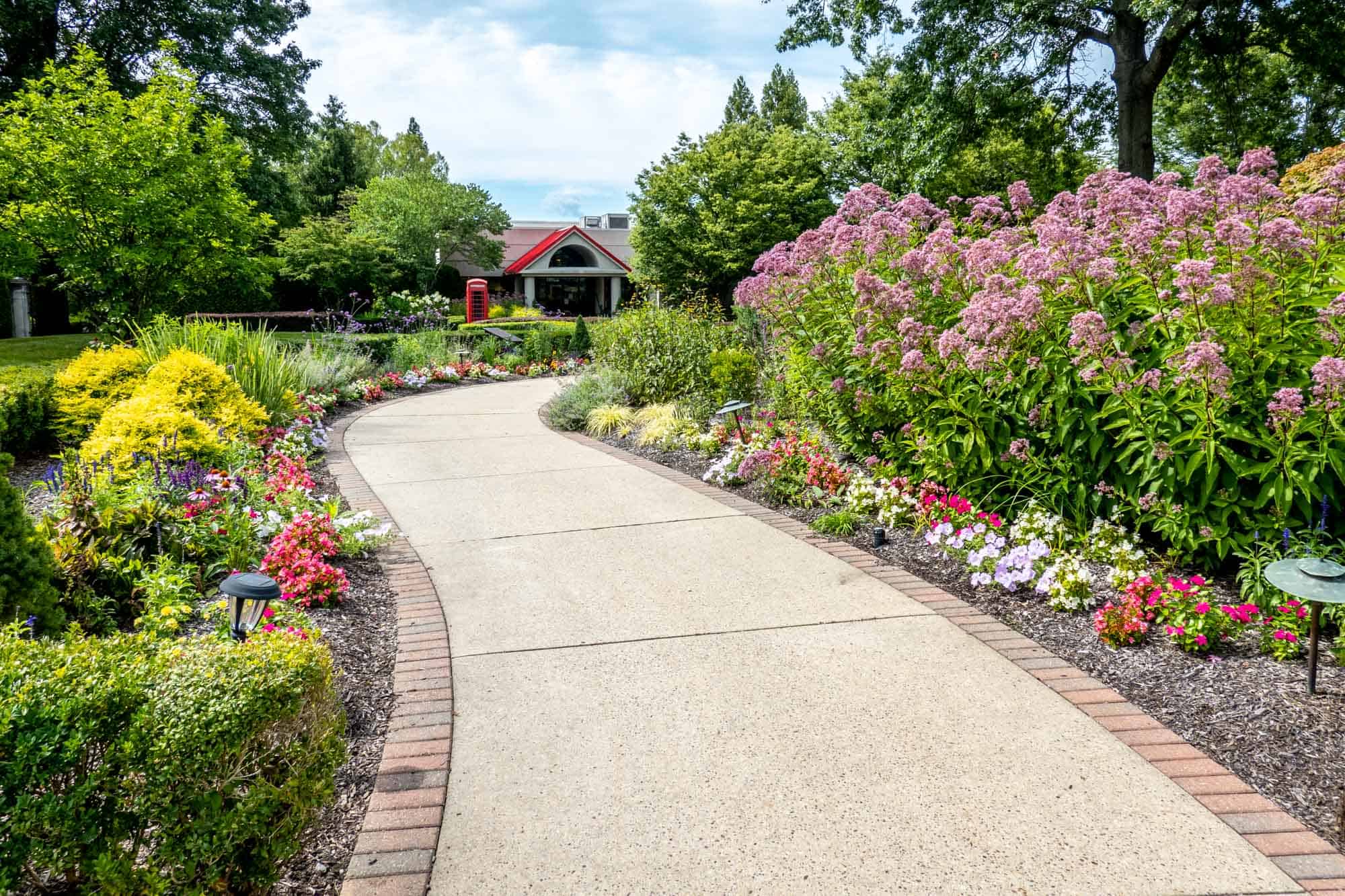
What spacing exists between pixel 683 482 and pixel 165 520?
4.03 meters

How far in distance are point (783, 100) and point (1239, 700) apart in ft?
161

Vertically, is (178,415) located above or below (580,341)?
below

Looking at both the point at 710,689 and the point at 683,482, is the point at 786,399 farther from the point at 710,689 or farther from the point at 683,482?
the point at 710,689

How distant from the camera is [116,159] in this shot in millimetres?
11766

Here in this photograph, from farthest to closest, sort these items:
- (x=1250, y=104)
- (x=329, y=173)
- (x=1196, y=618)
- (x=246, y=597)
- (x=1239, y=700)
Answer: (x=329, y=173)
(x=1250, y=104)
(x=1196, y=618)
(x=1239, y=700)
(x=246, y=597)

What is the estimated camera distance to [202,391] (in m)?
7.64

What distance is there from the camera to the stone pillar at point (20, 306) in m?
21.9

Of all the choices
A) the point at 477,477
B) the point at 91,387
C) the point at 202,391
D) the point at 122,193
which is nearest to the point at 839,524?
the point at 477,477

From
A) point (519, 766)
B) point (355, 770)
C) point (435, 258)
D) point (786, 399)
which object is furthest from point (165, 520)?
point (435, 258)

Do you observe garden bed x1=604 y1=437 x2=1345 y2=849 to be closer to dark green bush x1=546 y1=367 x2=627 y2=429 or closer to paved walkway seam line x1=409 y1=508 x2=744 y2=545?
paved walkway seam line x1=409 y1=508 x2=744 y2=545

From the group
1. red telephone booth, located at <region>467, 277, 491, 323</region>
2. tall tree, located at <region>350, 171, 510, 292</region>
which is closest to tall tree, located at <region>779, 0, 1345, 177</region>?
red telephone booth, located at <region>467, 277, 491, 323</region>

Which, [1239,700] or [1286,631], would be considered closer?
[1239,700]

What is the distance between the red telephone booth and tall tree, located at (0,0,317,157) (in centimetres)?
876

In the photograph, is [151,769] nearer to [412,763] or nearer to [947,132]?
[412,763]
